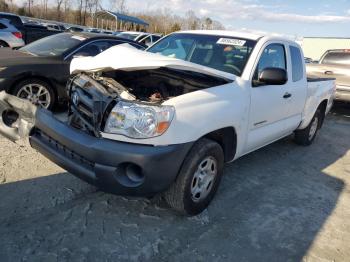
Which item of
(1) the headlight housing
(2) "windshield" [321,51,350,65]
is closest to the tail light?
(2) "windshield" [321,51,350,65]

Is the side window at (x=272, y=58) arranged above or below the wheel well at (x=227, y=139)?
above

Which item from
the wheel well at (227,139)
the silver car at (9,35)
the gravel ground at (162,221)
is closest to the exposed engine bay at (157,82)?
the wheel well at (227,139)

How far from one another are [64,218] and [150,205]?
2.70ft

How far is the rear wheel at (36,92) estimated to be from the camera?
18.3 feet

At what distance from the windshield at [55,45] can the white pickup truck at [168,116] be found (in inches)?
96.6

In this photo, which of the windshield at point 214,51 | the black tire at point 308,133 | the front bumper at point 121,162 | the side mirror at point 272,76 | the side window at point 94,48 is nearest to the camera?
the front bumper at point 121,162

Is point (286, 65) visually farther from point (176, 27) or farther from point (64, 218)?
point (176, 27)

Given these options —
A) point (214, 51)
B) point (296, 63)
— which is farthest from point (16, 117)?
point (296, 63)

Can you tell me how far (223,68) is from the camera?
13.4ft

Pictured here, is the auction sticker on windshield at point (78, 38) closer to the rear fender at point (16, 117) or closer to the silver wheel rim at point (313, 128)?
the rear fender at point (16, 117)

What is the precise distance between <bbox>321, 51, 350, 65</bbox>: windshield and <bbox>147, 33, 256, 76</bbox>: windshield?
7.32m

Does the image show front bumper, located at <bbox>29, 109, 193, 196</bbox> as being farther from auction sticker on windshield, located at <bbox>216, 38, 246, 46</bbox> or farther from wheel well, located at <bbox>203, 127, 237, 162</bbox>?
auction sticker on windshield, located at <bbox>216, 38, 246, 46</bbox>

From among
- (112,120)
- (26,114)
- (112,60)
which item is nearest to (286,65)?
(112,60)

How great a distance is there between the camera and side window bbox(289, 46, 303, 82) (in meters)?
5.12
